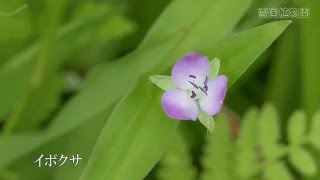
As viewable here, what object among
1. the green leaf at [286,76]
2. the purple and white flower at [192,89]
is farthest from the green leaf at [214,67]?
the green leaf at [286,76]

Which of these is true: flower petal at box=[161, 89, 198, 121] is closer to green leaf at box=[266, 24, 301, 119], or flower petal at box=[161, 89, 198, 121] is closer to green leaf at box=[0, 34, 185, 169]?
green leaf at box=[0, 34, 185, 169]

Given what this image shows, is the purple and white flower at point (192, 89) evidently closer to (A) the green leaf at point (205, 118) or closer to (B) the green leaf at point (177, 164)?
(A) the green leaf at point (205, 118)

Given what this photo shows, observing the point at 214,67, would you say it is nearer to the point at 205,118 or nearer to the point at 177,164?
the point at 205,118

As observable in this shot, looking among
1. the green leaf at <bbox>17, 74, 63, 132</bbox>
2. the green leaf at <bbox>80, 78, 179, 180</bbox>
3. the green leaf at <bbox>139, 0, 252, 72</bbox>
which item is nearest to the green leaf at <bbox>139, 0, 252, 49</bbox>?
the green leaf at <bbox>139, 0, 252, 72</bbox>

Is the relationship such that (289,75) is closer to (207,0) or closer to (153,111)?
(207,0)

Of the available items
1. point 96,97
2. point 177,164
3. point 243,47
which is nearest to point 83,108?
point 96,97

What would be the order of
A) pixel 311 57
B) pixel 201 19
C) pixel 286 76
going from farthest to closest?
pixel 286 76 < pixel 311 57 < pixel 201 19
